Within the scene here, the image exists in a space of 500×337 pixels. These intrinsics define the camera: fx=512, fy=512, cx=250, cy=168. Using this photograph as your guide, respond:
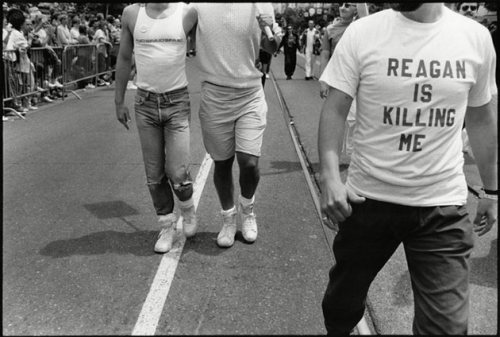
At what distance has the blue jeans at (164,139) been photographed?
138 inches

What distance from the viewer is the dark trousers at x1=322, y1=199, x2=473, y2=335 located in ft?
6.38

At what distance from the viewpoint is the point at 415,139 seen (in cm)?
198

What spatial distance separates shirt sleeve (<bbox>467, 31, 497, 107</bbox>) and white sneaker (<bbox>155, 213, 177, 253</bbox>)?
230 centimetres

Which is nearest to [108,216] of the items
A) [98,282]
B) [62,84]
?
[98,282]

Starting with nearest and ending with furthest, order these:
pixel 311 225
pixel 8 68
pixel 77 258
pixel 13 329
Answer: pixel 13 329 < pixel 77 258 < pixel 311 225 < pixel 8 68

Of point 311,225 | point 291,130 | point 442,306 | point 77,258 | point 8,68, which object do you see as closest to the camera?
point 442,306

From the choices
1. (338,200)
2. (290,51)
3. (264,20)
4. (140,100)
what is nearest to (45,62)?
(290,51)

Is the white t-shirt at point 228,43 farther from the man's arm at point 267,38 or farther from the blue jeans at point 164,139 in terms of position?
the blue jeans at point 164,139

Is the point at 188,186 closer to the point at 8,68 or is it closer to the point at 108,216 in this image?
the point at 108,216

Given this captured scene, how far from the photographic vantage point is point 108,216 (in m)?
4.41

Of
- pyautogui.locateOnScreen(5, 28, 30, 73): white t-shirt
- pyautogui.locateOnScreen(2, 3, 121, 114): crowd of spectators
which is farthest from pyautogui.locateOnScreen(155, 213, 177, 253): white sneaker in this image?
pyautogui.locateOnScreen(5, 28, 30, 73): white t-shirt

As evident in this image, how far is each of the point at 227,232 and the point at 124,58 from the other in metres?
1.46

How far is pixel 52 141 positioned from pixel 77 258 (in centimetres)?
425

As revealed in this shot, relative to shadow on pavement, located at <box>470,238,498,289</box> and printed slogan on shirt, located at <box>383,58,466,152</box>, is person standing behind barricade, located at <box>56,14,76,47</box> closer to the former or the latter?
shadow on pavement, located at <box>470,238,498,289</box>
